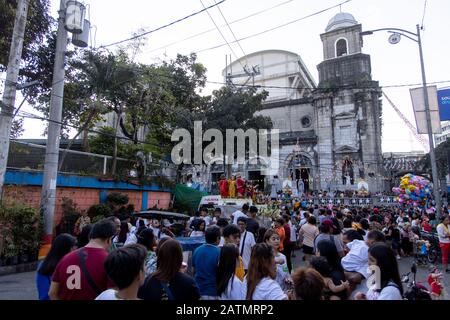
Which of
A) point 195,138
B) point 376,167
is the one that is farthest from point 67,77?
point 376,167

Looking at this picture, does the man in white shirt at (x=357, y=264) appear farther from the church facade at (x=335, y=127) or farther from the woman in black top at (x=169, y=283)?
the church facade at (x=335, y=127)

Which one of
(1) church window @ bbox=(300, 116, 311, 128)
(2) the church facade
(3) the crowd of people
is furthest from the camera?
(1) church window @ bbox=(300, 116, 311, 128)

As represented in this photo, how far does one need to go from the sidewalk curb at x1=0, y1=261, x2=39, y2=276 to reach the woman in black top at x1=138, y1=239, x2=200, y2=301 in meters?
8.06

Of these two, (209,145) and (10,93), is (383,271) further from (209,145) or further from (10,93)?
(209,145)

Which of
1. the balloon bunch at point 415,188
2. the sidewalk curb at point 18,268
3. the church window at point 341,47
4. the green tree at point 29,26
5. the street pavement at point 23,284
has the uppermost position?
the church window at point 341,47

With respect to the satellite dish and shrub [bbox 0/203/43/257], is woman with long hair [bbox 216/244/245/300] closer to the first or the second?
shrub [bbox 0/203/43/257]

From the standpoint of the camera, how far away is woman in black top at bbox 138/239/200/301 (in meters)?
2.88

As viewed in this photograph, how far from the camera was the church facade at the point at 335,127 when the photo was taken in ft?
92.4

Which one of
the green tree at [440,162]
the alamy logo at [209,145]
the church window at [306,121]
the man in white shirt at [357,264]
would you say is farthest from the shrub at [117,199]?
the green tree at [440,162]

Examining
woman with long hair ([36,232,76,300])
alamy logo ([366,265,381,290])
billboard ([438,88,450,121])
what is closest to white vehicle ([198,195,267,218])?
billboard ([438,88,450,121])

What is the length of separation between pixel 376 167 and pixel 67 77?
24714 mm

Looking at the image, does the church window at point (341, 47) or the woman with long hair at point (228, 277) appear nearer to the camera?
the woman with long hair at point (228, 277)

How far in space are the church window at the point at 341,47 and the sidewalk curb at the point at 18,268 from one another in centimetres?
3070
